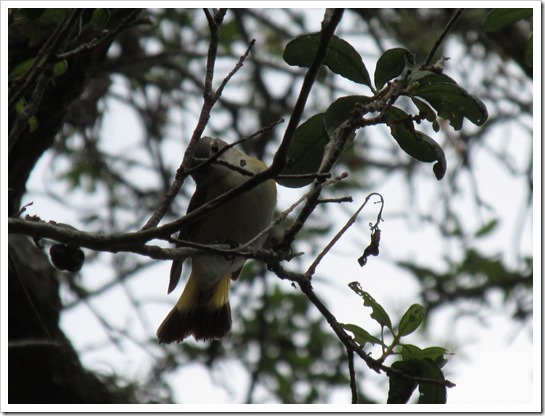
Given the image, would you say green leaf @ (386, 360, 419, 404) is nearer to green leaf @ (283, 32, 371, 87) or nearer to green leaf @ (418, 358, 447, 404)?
green leaf @ (418, 358, 447, 404)

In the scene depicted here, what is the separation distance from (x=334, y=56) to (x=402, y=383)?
3.13 ft

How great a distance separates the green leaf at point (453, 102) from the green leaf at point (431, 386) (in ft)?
2.23

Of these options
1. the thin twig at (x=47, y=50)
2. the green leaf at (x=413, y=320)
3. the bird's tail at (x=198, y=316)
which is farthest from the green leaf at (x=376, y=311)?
the bird's tail at (x=198, y=316)

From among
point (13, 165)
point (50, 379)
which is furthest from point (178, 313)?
point (13, 165)

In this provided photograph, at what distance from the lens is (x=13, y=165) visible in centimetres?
338

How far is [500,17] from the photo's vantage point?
2.17 m

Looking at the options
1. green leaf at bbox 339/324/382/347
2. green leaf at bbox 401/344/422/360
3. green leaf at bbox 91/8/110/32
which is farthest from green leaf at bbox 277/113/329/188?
green leaf at bbox 91/8/110/32

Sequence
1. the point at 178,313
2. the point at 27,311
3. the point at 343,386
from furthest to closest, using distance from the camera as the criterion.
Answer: the point at 343,386, the point at 178,313, the point at 27,311

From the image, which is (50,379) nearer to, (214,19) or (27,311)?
(27,311)

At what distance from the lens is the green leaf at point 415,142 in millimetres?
2090

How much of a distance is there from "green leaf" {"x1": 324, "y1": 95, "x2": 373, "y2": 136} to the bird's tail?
6.38ft

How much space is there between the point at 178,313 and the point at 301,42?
2236 mm

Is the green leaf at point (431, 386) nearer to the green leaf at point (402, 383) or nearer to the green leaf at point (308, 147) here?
the green leaf at point (402, 383)

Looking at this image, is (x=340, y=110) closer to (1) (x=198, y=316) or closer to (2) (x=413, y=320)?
(2) (x=413, y=320)
